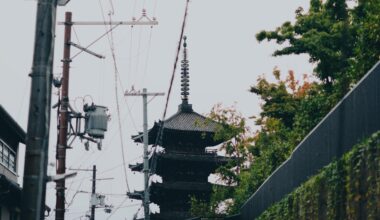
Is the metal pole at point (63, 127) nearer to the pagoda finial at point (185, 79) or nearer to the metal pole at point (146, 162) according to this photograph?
the metal pole at point (146, 162)

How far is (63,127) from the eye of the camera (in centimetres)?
2020

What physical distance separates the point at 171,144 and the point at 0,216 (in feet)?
107

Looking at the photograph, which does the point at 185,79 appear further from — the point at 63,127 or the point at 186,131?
the point at 63,127

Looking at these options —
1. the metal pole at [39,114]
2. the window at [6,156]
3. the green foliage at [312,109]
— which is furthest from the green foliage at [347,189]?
the window at [6,156]

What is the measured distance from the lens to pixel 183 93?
60.8m

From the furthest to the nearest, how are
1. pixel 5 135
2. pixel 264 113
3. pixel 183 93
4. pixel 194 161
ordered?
pixel 183 93
pixel 194 161
pixel 264 113
pixel 5 135

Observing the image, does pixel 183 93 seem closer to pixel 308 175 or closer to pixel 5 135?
pixel 5 135

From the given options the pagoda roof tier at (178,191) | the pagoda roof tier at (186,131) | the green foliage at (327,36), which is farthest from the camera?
the pagoda roof tier at (186,131)

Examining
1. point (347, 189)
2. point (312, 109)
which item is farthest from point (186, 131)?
point (347, 189)

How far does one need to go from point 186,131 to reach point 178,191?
4449 millimetres

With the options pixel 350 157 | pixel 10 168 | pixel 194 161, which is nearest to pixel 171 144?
pixel 194 161

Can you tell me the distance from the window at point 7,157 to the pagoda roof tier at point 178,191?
2563 cm

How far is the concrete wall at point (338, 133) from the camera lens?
11312 millimetres

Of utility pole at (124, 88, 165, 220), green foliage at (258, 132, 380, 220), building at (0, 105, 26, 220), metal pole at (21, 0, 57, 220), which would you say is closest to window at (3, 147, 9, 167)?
building at (0, 105, 26, 220)
